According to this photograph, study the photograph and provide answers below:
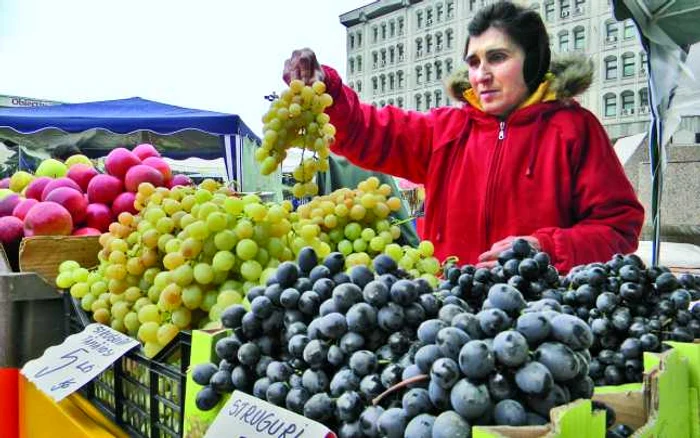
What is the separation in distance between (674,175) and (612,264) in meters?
3.62

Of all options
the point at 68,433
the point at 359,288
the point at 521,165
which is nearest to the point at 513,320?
the point at 359,288

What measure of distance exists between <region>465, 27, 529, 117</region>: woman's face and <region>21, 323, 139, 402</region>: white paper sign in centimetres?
151

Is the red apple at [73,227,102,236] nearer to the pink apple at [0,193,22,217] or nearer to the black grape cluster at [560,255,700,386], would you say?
the pink apple at [0,193,22,217]

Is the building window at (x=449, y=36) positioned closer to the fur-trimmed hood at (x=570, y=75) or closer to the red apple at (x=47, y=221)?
the fur-trimmed hood at (x=570, y=75)

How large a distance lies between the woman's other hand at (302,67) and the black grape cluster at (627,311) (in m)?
1.04

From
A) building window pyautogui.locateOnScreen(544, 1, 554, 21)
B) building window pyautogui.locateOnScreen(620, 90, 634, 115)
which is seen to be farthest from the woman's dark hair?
building window pyautogui.locateOnScreen(620, 90, 634, 115)

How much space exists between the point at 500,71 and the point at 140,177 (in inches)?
49.9

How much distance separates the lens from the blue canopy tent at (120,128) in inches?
189

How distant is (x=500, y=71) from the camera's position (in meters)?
2.03

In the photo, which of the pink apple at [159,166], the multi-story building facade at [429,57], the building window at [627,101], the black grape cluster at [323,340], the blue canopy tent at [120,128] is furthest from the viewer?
the building window at [627,101]

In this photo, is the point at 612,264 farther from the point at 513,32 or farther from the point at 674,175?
the point at 674,175

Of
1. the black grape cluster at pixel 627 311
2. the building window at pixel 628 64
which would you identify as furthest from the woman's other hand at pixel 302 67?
the building window at pixel 628 64

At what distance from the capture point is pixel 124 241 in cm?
127

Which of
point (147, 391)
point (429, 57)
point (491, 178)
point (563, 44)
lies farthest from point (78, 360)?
point (429, 57)
